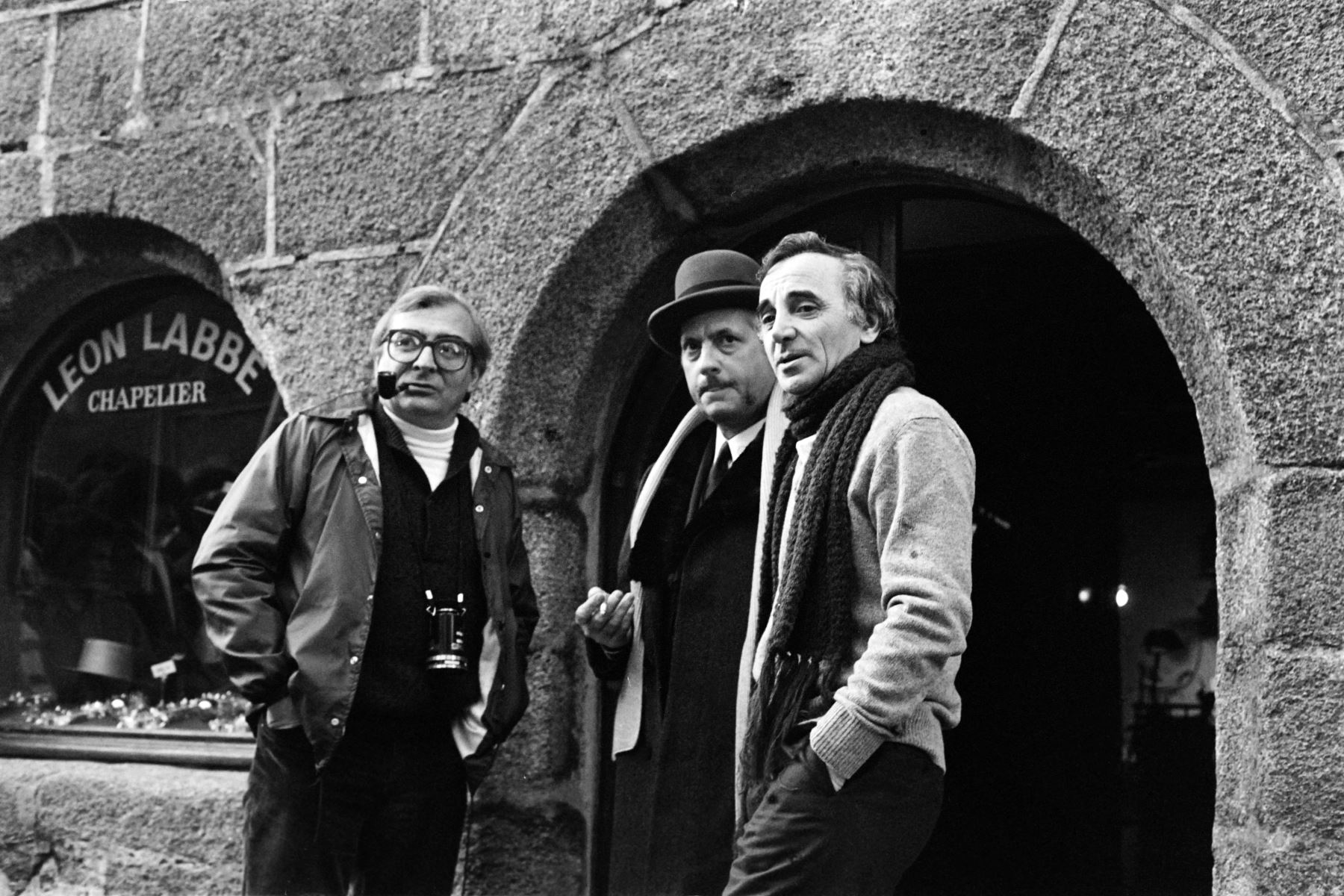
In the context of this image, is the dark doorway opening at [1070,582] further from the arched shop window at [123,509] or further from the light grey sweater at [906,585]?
the light grey sweater at [906,585]

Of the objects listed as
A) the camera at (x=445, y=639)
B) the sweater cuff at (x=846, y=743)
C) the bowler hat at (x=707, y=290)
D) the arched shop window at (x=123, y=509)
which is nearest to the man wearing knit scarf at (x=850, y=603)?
the sweater cuff at (x=846, y=743)

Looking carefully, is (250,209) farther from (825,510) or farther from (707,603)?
(825,510)

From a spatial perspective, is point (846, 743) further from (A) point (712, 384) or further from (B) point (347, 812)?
(B) point (347, 812)

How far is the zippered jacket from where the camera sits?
325 centimetres

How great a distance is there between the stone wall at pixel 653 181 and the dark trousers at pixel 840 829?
0.90 m

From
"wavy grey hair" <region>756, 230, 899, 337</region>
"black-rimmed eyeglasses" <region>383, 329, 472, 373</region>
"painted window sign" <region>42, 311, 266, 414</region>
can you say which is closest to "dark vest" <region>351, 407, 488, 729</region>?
"black-rimmed eyeglasses" <region>383, 329, 472, 373</region>

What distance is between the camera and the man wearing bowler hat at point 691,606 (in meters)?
3.10

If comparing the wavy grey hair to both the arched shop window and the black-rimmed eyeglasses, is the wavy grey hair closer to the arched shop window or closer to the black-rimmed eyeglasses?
the black-rimmed eyeglasses

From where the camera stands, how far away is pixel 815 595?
2650mm

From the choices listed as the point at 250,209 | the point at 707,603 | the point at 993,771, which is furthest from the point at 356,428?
the point at 993,771

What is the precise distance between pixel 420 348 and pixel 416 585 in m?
0.52

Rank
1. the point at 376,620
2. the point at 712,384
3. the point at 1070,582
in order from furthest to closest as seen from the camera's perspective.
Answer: the point at 1070,582, the point at 376,620, the point at 712,384

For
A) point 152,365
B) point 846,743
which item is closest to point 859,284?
point 846,743

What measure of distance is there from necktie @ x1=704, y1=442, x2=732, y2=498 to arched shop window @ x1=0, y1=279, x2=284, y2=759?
1.91 m
